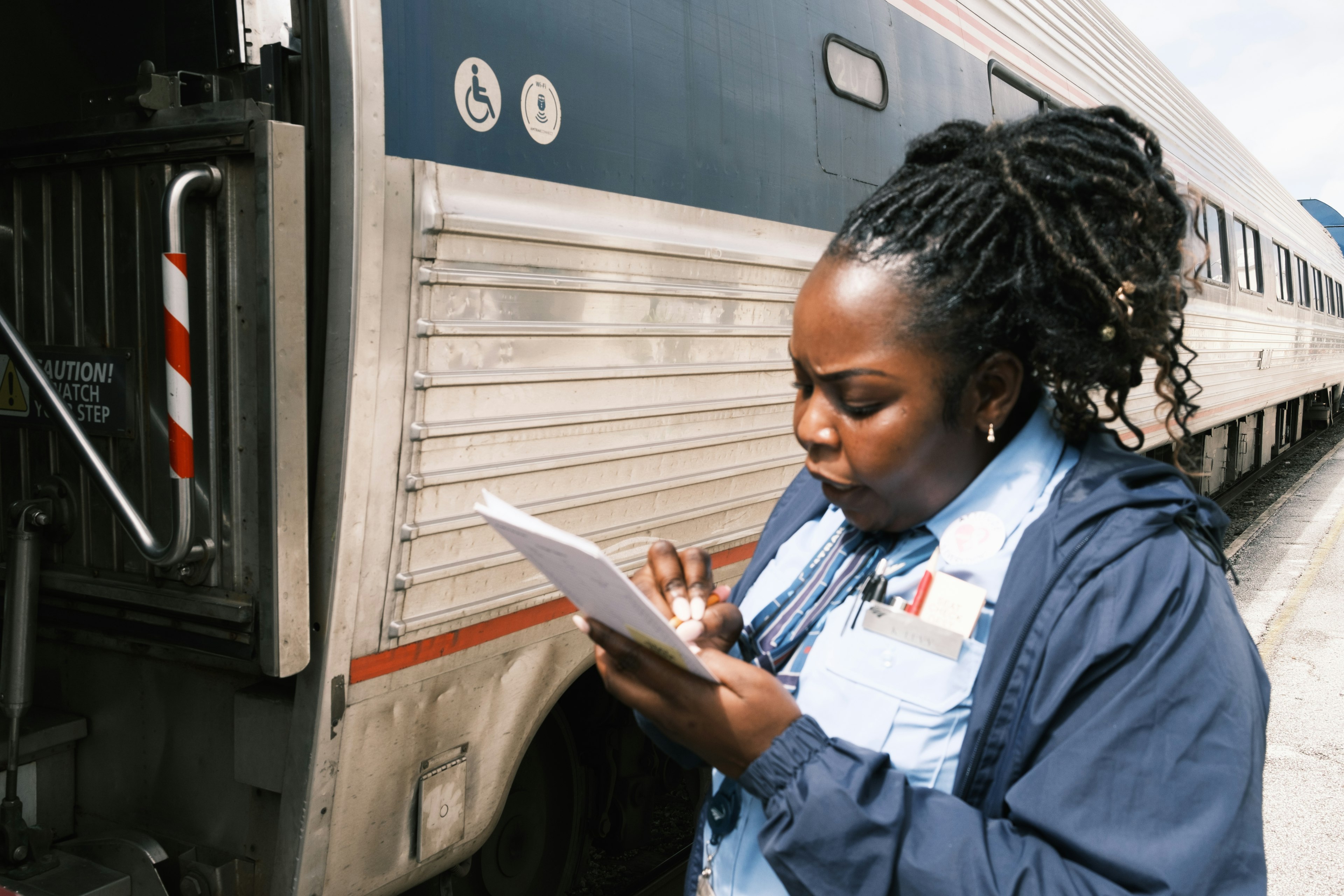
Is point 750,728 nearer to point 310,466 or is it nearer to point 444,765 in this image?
point 310,466

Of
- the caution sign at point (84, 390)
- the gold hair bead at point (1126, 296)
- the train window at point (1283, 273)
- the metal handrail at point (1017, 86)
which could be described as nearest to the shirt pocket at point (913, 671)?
the gold hair bead at point (1126, 296)

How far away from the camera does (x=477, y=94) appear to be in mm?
2146

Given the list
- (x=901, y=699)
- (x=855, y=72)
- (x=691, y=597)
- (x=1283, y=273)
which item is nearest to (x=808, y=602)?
(x=691, y=597)

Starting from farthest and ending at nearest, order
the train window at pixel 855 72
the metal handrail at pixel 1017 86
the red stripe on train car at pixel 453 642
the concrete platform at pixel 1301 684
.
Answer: the metal handrail at pixel 1017 86
the concrete platform at pixel 1301 684
the train window at pixel 855 72
the red stripe on train car at pixel 453 642

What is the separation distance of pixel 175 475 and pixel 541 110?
1.08 m

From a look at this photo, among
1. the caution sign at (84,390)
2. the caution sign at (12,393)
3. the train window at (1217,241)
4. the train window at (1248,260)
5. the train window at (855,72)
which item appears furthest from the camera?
the train window at (1248,260)

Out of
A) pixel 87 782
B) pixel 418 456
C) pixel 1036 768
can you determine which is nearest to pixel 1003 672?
pixel 1036 768

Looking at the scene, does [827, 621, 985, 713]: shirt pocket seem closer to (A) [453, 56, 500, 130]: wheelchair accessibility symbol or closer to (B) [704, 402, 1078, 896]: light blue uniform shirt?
(B) [704, 402, 1078, 896]: light blue uniform shirt

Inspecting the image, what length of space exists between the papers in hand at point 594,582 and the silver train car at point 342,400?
0.86m

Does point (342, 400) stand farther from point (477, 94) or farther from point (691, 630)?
point (691, 630)

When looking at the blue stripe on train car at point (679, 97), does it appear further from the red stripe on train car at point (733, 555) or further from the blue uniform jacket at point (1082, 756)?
the blue uniform jacket at point (1082, 756)

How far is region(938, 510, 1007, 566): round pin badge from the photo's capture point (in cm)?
118

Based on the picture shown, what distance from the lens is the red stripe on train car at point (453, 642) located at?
2039mm

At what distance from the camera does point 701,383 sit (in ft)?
9.37
